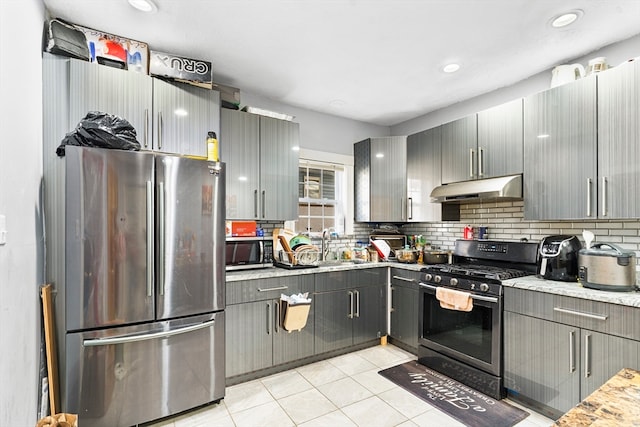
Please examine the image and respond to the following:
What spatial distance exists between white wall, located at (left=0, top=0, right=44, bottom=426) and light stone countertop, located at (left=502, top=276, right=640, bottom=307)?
300 centimetres

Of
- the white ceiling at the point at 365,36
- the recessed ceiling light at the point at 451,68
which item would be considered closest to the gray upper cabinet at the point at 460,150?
the white ceiling at the point at 365,36

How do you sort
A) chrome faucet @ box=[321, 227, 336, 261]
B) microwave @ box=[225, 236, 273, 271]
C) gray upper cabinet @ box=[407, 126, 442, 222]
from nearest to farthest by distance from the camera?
microwave @ box=[225, 236, 273, 271] < gray upper cabinet @ box=[407, 126, 442, 222] < chrome faucet @ box=[321, 227, 336, 261]

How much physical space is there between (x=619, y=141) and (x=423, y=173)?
1.68 m

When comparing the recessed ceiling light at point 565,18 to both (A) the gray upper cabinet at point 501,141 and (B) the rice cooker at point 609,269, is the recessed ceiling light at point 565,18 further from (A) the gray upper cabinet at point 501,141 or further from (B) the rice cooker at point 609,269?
(B) the rice cooker at point 609,269

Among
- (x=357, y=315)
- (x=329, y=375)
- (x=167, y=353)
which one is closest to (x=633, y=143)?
(x=357, y=315)

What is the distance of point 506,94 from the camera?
126 inches

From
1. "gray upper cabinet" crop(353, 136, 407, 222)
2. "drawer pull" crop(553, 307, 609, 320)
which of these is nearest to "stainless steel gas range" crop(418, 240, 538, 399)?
"drawer pull" crop(553, 307, 609, 320)

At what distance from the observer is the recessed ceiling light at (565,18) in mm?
2066

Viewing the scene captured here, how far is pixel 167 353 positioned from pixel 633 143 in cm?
342

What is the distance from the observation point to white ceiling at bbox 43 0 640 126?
2016 millimetres

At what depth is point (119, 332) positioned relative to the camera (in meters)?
1.99

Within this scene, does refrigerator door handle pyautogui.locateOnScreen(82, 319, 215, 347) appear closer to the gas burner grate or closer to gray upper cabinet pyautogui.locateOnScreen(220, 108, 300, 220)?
gray upper cabinet pyautogui.locateOnScreen(220, 108, 300, 220)

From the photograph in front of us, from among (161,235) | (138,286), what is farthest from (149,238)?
(138,286)

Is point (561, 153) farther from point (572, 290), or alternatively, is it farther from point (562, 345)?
point (562, 345)
